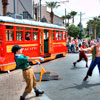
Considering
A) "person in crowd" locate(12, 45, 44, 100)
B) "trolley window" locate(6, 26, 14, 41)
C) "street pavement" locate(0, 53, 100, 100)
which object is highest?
"trolley window" locate(6, 26, 14, 41)

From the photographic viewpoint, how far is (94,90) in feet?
22.8

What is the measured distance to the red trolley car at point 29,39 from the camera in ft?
34.8

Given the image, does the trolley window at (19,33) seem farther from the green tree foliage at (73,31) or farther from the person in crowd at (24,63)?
the green tree foliage at (73,31)

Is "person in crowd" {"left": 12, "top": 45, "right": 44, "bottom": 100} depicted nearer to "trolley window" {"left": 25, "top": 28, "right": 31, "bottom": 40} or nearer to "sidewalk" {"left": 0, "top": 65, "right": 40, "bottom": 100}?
"sidewalk" {"left": 0, "top": 65, "right": 40, "bottom": 100}

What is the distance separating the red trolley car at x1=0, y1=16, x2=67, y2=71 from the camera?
10617mm

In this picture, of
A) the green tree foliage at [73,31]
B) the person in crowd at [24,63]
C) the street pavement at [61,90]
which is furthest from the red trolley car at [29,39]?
the green tree foliage at [73,31]

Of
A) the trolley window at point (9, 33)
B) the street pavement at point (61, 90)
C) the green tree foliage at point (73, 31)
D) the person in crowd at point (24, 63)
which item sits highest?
the green tree foliage at point (73, 31)

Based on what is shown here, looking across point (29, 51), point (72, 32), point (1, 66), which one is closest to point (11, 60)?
point (1, 66)

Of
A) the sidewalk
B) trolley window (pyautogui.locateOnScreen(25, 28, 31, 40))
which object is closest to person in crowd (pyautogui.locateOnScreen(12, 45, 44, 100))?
the sidewalk

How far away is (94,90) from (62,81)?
185cm

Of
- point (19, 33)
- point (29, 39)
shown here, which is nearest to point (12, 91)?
point (19, 33)

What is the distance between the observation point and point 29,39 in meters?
12.8

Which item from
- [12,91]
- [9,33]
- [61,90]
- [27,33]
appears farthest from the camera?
[27,33]

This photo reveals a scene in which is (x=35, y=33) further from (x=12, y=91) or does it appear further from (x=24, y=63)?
(x=24, y=63)
